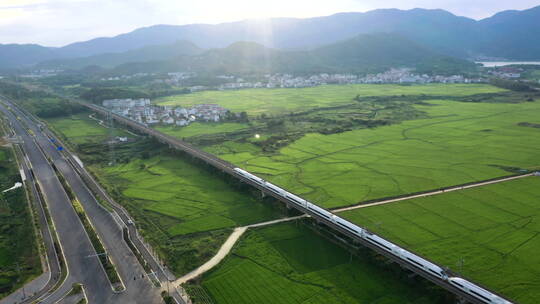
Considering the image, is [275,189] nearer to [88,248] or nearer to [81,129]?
[88,248]

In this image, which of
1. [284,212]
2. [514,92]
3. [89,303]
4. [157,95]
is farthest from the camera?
[157,95]

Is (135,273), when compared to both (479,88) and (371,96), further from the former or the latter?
(479,88)

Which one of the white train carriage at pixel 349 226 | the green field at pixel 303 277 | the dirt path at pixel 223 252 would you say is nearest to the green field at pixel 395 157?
the white train carriage at pixel 349 226

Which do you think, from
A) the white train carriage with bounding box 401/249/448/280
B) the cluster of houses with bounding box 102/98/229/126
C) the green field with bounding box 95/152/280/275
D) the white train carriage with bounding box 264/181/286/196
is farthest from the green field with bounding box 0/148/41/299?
the cluster of houses with bounding box 102/98/229/126

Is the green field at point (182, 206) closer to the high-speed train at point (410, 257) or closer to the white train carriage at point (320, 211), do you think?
the white train carriage at point (320, 211)

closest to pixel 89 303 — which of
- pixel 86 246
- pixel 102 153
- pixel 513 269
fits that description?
pixel 86 246

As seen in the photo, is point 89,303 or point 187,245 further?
point 187,245

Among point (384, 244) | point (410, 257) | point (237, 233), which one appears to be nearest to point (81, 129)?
point (237, 233)
